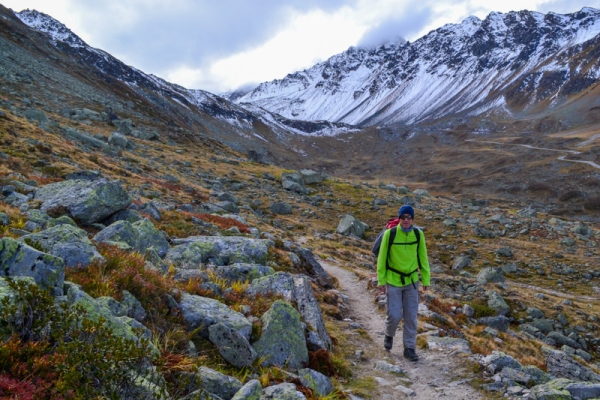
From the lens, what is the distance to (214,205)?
87.6 feet

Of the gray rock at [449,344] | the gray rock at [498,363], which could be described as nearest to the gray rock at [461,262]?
the gray rock at [449,344]

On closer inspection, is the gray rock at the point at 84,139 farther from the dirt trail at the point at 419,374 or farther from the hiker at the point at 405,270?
the hiker at the point at 405,270

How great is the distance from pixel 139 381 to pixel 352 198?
4137cm

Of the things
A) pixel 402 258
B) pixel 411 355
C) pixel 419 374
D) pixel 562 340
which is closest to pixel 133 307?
pixel 402 258

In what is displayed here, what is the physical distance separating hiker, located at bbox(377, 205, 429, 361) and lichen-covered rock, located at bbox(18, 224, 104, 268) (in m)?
6.16

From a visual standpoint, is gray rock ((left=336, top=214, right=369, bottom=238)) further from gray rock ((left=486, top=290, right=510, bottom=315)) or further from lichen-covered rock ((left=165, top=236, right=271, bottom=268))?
lichen-covered rock ((left=165, top=236, right=271, bottom=268))

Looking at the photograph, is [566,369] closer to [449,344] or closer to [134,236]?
[449,344]

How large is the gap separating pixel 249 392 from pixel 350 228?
1099 inches

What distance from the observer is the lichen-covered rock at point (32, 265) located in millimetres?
4992

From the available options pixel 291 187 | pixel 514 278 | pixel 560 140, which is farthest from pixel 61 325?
pixel 560 140

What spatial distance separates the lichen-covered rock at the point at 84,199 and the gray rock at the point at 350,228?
70.1 feet

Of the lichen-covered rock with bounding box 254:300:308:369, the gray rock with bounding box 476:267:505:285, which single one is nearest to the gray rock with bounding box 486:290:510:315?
the gray rock with bounding box 476:267:505:285

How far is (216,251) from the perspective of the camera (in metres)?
12.5

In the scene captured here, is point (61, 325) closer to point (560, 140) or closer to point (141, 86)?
point (141, 86)
